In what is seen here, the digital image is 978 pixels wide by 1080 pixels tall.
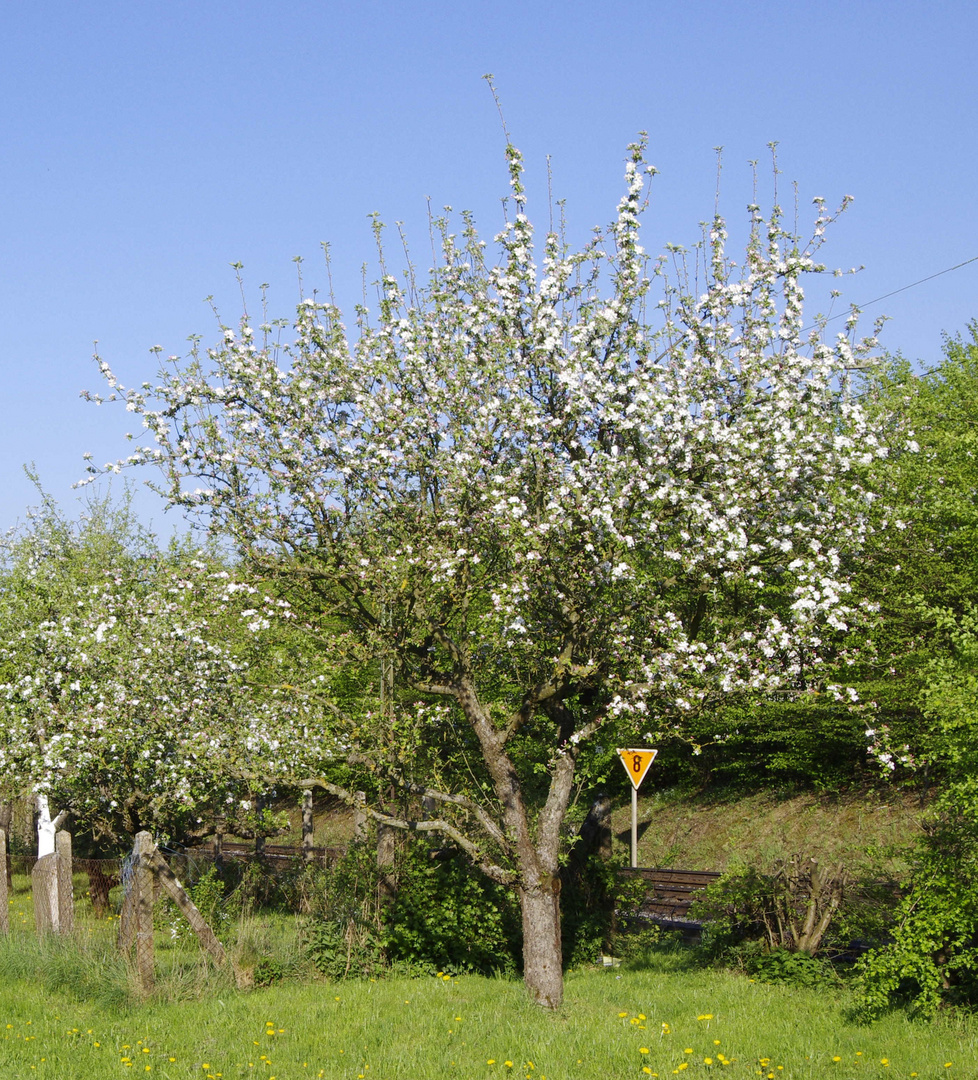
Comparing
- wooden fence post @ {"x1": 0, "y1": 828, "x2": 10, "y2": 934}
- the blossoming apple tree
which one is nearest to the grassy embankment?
wooden fence post @ {"x1": 0, "y1": 828, "x2": 10, "y2": 934}

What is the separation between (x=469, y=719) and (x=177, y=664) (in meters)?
4.15

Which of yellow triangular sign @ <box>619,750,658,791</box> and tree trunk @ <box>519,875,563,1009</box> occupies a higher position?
yellow triangular sign @ <box>619,750,658,791</box>

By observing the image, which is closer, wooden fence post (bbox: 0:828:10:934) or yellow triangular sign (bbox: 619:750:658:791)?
wooden fence post (bbox: 0:828:10:934)

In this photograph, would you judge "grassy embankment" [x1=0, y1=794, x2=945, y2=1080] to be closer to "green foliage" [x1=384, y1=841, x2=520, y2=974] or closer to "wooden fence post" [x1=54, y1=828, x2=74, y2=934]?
"wooden fence post" [x1=54, y1=828, x2=74, y2=934]

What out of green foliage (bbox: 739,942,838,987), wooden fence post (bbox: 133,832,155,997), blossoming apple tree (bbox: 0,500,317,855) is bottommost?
green foliage (bbox: 739,942,838,987)

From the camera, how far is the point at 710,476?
35.8 feet

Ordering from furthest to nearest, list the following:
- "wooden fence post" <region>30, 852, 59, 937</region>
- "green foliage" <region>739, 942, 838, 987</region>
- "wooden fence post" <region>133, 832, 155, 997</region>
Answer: "wooden fence post" <region>30, 852, 59, 937</region> → "green foliage" <region>739, 942, 838, 987</region> → "wooden fence post" <region>133, 832, 155, 997</region>

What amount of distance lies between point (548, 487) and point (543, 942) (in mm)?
4848

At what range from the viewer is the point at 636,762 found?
16.9 metres

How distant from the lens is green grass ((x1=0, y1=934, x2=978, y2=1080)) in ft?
28.8

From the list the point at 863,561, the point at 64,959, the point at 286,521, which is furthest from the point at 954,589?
the point at 64,959

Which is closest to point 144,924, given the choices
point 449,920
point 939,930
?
point 449,920

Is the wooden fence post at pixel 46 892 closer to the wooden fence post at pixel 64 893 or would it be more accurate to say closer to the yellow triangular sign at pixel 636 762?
the wooden fence post at pixel 64 893

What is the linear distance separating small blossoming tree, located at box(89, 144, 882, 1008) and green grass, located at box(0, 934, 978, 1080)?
125 centimetres
